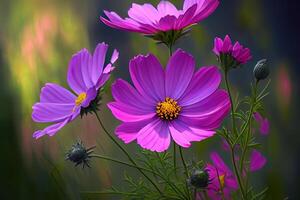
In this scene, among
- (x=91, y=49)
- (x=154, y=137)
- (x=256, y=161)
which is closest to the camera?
(x=154, y=137)

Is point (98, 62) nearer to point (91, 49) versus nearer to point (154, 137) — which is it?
point (154, 137)

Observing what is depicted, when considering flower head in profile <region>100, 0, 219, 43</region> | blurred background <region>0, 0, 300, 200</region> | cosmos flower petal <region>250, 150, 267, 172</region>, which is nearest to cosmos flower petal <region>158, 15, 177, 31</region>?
flower head in profile <region>100, 0, 219, 43</region>

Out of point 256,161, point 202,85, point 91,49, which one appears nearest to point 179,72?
point 202,85

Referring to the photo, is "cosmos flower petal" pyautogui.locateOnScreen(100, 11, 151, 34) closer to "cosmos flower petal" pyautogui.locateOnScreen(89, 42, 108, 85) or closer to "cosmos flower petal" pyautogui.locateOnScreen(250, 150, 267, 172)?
"cosmos flower petal" pyautogui.locateOnScreen(89, 42, 108, 85)

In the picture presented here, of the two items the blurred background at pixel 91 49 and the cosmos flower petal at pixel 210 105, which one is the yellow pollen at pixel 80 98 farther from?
the blurred background at pixel 91 49

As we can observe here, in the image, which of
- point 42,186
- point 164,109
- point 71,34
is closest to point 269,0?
point 71,34

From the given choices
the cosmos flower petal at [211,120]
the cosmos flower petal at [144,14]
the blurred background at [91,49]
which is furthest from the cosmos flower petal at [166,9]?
the blurred background at [91,49]

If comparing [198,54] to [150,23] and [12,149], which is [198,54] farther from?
[150,23]
